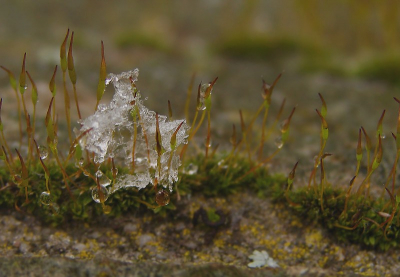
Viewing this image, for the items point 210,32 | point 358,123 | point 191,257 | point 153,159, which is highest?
point 210,32

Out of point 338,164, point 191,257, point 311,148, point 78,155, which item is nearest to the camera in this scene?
point 78,155

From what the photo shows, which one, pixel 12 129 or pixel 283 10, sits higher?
pixel 283 10

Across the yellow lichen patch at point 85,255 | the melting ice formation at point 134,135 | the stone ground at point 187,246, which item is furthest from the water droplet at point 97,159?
the yellow lichen patch at point 85,255

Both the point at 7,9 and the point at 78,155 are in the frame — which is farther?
the point at 7,9

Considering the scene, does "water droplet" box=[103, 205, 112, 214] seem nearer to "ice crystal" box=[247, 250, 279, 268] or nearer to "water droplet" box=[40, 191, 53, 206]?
"water droplet" box=[40, 191, 53, 206]

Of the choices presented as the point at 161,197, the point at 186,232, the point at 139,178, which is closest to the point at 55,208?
the point at 139,178

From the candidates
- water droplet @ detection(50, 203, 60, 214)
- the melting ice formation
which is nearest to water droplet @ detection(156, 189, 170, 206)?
the melting ice formation

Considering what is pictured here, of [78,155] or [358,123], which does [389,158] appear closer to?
[358,123]

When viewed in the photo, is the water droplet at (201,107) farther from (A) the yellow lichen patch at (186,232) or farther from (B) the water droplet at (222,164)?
(A) the yellow lichen patch at (186,232)

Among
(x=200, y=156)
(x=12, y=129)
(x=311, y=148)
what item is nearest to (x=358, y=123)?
(x=311, y=148)
